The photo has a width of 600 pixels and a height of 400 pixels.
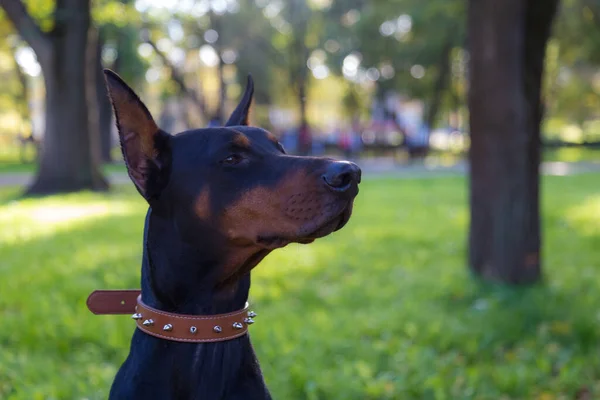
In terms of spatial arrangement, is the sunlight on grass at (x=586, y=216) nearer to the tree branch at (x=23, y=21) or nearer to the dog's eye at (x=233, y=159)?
the dog's eye at (x=233, y=159)

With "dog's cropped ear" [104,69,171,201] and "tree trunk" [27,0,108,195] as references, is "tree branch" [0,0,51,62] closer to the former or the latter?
"tree trunk" [27,0,108,195]

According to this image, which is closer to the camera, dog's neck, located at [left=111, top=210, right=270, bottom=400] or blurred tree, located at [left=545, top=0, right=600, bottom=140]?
dog's neck, located at [left=111, top=210, right=270, bottom=400]

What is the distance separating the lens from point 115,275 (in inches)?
245

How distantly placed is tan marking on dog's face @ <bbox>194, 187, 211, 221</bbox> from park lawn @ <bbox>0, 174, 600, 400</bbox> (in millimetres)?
2128

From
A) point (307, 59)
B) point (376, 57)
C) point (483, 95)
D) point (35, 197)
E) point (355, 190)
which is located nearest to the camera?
point (355, 190)

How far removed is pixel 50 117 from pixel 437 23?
1909cm

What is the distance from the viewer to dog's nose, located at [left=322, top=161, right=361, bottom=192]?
1890 millimetres

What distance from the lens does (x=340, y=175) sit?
6.20 ft

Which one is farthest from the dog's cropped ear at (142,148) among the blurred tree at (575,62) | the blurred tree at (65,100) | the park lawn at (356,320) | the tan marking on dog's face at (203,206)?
the blurred tree at (575,62)

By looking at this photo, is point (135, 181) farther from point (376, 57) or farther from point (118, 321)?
point (376, 57)

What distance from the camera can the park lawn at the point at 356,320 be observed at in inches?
162

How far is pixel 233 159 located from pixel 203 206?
0.56 ft

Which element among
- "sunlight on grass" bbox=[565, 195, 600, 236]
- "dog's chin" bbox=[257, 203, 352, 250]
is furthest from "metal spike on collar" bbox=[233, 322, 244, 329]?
"sunlight on grass" bbox=[565, 195, 600, 236]

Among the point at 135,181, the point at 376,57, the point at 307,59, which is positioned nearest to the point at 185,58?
the point at 307,59
